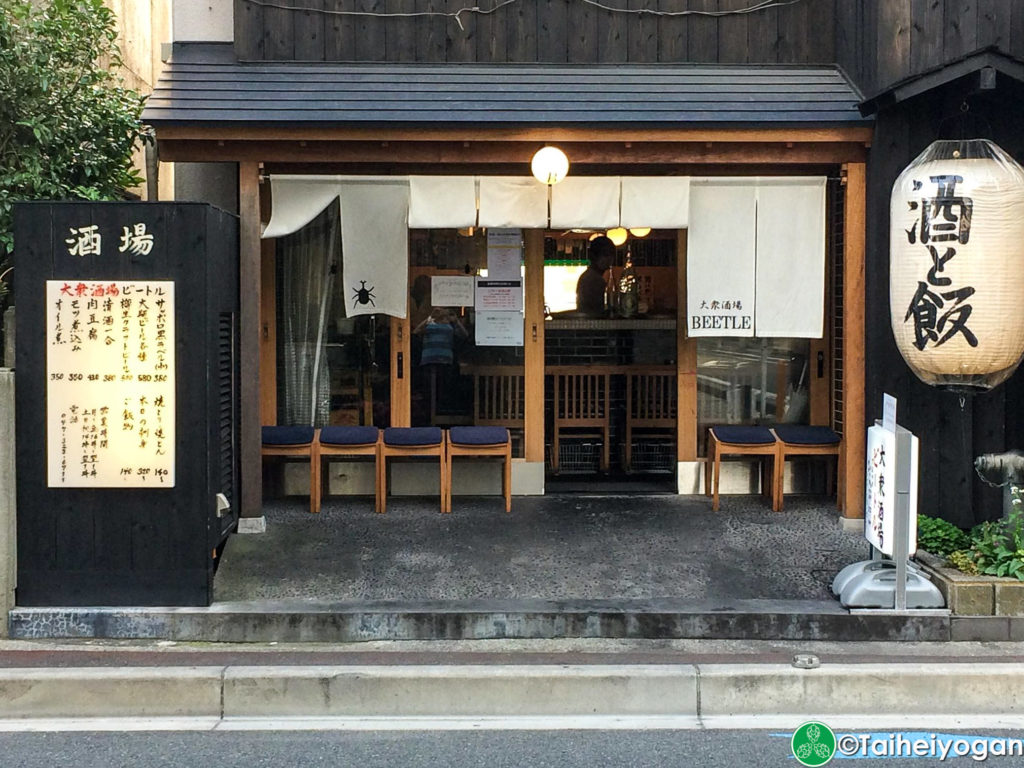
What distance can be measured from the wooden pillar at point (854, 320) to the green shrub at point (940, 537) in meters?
0.87

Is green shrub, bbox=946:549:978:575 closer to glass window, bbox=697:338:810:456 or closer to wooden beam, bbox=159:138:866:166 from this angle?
glass window, bbox=697:338:810:456

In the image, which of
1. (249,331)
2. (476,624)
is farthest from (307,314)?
(476,624)

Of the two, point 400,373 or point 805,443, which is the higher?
point 400,373

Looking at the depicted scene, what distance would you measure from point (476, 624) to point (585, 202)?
3.78 m

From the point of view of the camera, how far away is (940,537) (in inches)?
278

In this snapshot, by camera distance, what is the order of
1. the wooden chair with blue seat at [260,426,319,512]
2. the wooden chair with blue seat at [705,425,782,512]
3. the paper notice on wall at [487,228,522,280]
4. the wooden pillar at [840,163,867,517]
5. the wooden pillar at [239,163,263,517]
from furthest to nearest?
the paper notice on wall at [487,228,522,280]
the wooden chair with blue seat at [705,425,782,512]
the wooden chair with blue seat at [260,426,319,512]
the wooden pillar at [840,163,867,517]
the wooden pillar at [239,163,263,517]

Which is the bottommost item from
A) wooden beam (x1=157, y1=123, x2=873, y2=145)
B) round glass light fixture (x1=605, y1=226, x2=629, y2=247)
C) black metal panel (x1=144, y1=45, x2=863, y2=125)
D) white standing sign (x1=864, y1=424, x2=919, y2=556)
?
white standing sign (x1=864, y1=424, x2=919, y2=556)

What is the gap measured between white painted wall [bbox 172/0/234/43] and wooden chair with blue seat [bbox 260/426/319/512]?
3.57 metres

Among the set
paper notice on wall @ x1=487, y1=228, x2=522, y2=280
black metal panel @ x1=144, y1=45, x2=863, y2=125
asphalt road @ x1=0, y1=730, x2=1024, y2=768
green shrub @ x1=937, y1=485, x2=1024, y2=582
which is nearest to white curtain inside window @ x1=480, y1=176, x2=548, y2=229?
black metal panel @ x1=144, y1=45, x2=863, y2=125

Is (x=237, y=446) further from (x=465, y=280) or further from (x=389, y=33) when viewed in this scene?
(x=389, y=33)

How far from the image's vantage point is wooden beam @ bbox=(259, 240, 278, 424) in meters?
9.05

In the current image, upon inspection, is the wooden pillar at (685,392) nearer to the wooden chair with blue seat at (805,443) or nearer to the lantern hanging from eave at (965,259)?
the wooden chair with blue seat at (805,443)

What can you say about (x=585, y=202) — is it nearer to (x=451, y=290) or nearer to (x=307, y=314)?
(x=451, y=290)

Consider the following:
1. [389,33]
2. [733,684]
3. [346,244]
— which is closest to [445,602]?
[733,684]
